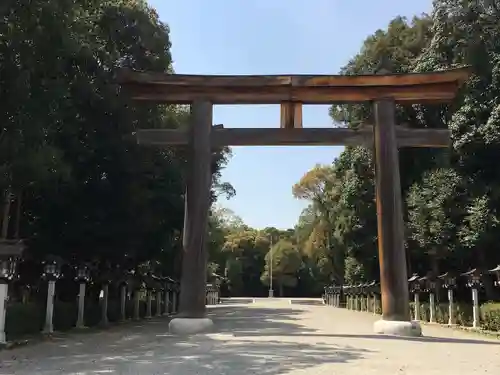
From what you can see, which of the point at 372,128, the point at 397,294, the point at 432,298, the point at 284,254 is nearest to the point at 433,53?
the point at 372,128

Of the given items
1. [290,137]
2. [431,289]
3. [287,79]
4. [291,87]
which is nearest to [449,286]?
[431,289]

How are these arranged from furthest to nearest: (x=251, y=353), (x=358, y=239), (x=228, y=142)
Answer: (x=358, y=239) → (x=228, y=142) → (x=251, y=353)

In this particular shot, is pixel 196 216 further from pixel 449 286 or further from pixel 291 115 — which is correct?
pixel 449 286

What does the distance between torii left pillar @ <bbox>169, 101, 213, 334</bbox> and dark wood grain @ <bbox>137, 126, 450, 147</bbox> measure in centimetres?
34

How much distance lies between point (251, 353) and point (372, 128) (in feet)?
23.4

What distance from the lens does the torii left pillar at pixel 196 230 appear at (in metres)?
12.6

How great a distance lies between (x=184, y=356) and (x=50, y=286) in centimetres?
779

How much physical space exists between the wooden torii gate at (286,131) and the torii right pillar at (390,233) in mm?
24

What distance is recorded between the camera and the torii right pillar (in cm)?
1238

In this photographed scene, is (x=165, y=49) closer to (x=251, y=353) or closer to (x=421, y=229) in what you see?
(x=421, y=229)

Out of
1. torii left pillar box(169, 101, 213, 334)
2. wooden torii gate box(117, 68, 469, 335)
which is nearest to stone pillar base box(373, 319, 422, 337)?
wooden torii gate box(117, 68, 469, 335)

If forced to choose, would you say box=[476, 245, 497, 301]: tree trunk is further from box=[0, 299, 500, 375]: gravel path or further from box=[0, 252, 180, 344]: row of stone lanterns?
box=[0, 252, 180, 344]: row of stone lanterns

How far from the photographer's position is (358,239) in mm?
28406

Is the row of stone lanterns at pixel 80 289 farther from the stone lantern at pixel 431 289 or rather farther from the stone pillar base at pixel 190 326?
the stone lantern at pixel 431 289
